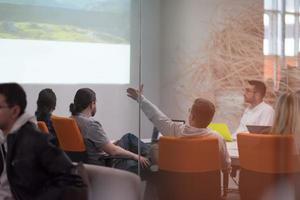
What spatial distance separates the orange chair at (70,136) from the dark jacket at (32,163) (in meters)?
1.07

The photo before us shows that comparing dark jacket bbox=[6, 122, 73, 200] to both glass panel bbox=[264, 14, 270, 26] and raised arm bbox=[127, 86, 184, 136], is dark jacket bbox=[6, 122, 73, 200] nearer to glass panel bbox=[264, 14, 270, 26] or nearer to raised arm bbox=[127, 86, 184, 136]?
raised arm bbox=[127, 86, 184, 136]

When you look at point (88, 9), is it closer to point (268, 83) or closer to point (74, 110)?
point (74, 110)

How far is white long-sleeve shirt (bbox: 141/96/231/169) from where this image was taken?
3.66 metres

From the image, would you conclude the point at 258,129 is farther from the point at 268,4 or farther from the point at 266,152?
the point at 268,4

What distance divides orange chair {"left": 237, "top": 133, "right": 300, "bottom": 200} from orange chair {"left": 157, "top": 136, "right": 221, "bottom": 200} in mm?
216

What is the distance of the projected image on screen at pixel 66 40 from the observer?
13.7 ft

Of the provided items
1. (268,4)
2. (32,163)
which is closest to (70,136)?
(32,163)

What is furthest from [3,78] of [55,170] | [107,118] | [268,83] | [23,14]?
[268,83]

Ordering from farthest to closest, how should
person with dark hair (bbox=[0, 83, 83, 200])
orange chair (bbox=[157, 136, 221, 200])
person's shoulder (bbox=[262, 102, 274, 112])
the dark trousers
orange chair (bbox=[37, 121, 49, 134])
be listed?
1. the dark trousers
2. person's shoulder (bbox=[262, 102, 274, 112])
3. orange chair (bbox=[157, 136, 221, 200])
4. orange chair (bbox=[37, 121, 49, 134])
5. person with dark hair (bbox=[0, 83, 83, 200])

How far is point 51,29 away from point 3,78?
24.0 inches

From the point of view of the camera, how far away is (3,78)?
4098 mm

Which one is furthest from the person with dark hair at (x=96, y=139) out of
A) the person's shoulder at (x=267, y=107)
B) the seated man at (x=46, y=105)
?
the person's shoulder at (x=267, y=107)

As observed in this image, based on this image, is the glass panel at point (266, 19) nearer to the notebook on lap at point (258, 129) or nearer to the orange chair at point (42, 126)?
the notebook on lap at point (258, 129)

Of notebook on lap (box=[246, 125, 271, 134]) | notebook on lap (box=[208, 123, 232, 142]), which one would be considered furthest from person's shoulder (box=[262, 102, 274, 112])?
notebook on lap (box=[208, 123, 232, 142])
